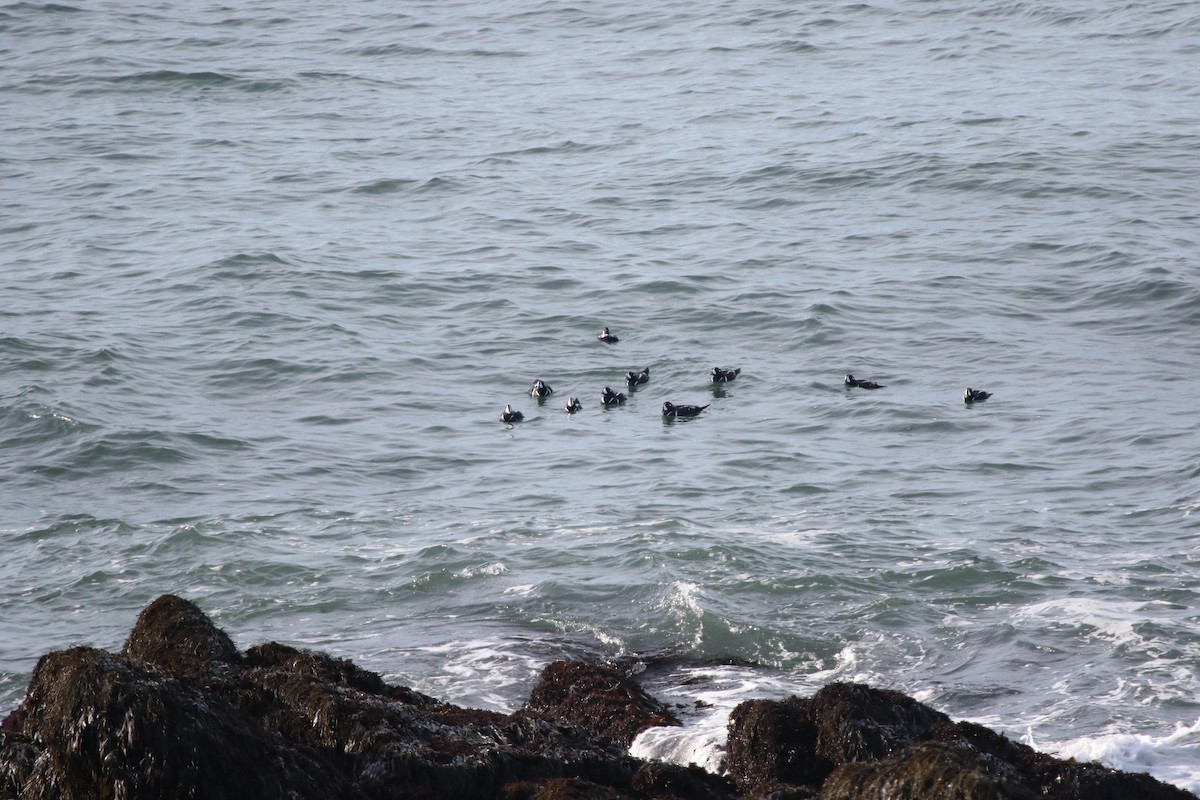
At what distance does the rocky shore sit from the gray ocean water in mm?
856

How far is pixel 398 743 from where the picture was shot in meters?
7.04

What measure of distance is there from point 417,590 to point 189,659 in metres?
4.80

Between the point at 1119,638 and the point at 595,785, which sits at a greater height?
the point at 595,785

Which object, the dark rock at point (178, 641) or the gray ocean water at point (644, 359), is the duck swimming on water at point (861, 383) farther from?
the dark rock at point (178, 641)

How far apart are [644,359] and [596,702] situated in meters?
11.6

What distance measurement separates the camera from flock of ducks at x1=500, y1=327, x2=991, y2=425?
17.8m

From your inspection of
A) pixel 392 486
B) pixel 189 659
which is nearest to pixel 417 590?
pixel 392 486

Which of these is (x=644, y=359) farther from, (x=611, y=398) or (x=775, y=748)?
(x=775, y=748)

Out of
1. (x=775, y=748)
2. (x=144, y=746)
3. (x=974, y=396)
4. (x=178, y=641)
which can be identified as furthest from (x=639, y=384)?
(x=144, y=746)

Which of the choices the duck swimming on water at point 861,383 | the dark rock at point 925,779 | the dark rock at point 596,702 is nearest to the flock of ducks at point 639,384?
the duck swimming on water at point 861,383

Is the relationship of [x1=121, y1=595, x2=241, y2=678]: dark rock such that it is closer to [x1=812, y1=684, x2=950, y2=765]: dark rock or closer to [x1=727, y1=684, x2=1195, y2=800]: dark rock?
[x1=727, y1=684, x2=1195, y2=800]: dark rock

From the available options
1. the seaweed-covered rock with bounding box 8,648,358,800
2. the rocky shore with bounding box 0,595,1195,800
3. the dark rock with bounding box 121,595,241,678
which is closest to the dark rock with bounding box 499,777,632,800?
the rocky shore with bounding box 0,595,1195,800

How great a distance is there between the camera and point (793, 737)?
764 cm

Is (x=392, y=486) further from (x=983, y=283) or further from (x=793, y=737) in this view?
(x=983, y=283)
